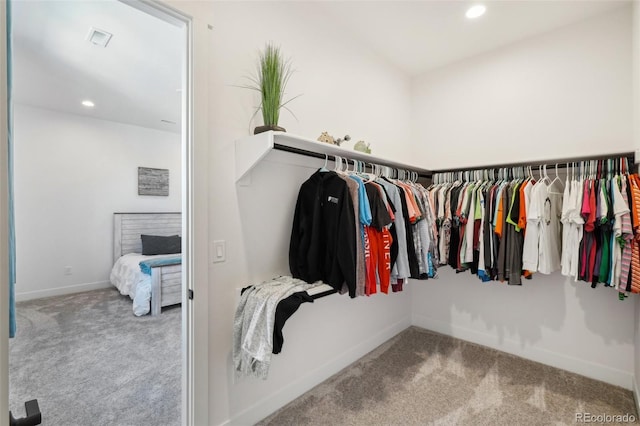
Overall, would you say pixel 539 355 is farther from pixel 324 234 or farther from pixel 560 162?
pixel 324 234

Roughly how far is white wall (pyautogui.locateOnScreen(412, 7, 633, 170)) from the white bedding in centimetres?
373

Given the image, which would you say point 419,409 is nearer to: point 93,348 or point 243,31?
point 243,31

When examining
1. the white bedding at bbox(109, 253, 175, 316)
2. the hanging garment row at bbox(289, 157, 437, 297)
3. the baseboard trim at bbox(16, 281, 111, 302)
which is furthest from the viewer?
the baseboard trim at bbox(16, 281, 111, 302)

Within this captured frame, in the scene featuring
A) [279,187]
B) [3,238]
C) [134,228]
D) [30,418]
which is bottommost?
[30,418]

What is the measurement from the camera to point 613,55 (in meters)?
2.20

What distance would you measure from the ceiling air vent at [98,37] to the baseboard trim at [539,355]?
405 centimetres

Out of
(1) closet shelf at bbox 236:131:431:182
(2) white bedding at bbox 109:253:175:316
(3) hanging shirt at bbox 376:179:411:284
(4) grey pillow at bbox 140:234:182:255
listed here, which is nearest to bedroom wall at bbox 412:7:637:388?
(3) hanging shirt at bbox 376:179:411:284

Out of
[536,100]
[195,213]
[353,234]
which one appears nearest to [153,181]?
[195,213]

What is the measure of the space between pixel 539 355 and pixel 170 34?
420 centimetres

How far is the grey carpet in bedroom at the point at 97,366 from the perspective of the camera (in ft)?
6.27

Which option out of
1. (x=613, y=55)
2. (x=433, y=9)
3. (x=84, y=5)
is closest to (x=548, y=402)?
(x=613, y=55)

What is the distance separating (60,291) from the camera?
4.36 metres

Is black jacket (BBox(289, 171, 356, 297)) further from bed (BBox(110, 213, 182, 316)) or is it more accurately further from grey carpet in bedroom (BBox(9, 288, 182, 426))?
bed (BBox(110, 213, 182, 316))

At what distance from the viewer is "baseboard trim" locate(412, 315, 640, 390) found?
7.09 feet
